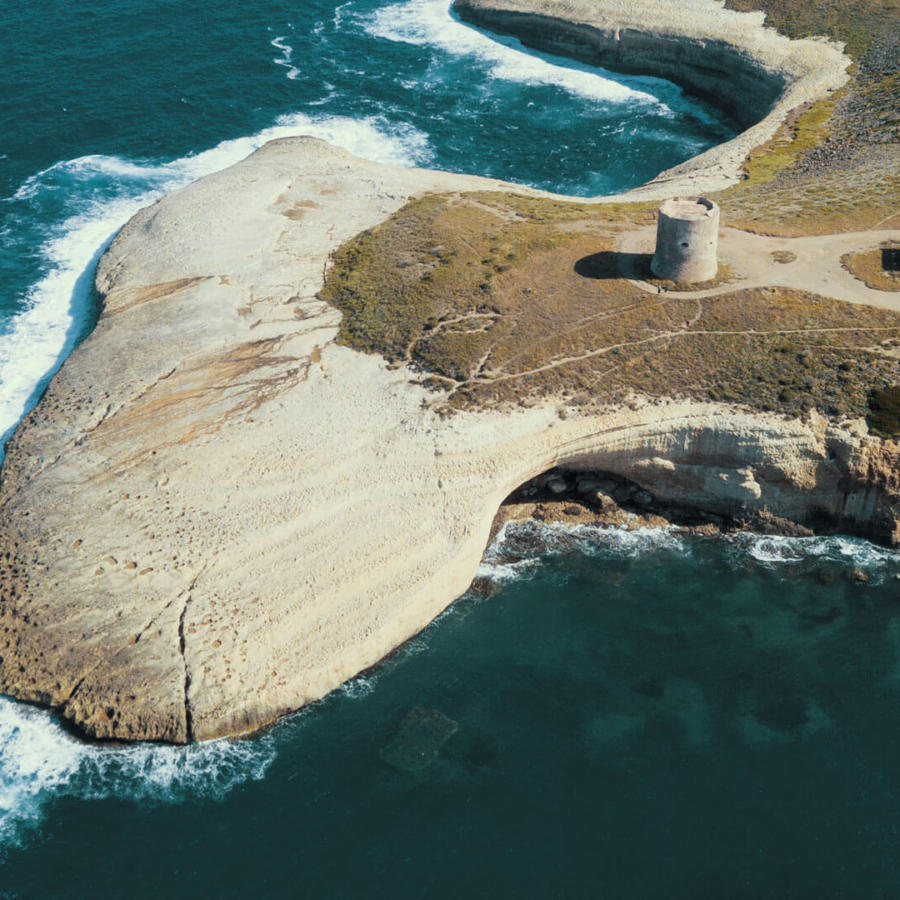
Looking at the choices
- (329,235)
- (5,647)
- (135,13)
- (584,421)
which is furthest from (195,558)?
(135,13)

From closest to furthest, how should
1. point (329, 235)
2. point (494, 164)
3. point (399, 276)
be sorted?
point (399, 276), point (329, 235), point (494, 164)

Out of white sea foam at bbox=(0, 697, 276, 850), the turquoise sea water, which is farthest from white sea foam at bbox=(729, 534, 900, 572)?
white sea foam at bbox=(0, 697, 276, 850)

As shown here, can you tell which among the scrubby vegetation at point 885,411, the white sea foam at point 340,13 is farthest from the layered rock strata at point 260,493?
the white sea foam at point 340,13

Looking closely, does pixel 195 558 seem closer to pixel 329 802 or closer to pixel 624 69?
pixel 329 802

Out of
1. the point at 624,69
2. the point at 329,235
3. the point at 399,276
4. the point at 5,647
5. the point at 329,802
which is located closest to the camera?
the point at 329,802

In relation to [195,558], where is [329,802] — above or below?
below

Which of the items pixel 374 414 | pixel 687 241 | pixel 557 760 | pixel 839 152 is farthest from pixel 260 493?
pixel 839 152

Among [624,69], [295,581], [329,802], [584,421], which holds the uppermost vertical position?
[624,69]
